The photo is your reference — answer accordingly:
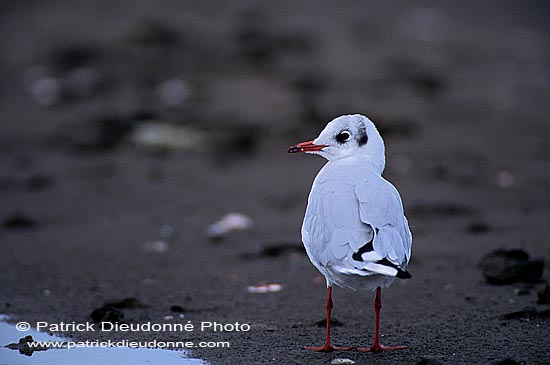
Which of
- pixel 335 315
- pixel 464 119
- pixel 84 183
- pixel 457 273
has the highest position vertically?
pixel 464 119

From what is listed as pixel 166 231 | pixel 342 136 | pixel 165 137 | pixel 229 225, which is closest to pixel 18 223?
pixel 166 231

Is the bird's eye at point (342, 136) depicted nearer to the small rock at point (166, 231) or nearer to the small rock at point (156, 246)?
the small rock at point (156, 246)

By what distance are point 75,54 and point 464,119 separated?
5.28m

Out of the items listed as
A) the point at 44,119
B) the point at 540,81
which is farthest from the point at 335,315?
the point at 540,81

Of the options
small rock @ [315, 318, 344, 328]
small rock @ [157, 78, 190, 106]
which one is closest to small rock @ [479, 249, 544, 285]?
small rock @ [315, 318, 344, 328]

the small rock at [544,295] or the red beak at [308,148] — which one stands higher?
the red beak at [308,148]

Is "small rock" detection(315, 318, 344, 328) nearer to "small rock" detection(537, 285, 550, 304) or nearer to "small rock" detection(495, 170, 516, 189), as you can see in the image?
"small rock" detection(537, 285, 550, 304)

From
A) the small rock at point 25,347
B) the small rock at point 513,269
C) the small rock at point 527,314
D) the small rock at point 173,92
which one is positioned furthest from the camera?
the small rock at point 173,92

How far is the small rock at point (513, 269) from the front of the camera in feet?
19.9

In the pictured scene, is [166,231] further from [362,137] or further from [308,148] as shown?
[362,137]

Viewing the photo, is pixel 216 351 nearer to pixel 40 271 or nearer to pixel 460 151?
pixel 40 271

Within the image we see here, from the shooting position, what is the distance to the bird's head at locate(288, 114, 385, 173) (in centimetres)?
538

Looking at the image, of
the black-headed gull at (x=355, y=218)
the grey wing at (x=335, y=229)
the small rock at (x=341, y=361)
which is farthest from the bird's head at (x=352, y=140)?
the small rock at (x=341, y=361)

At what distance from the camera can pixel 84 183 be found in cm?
942
